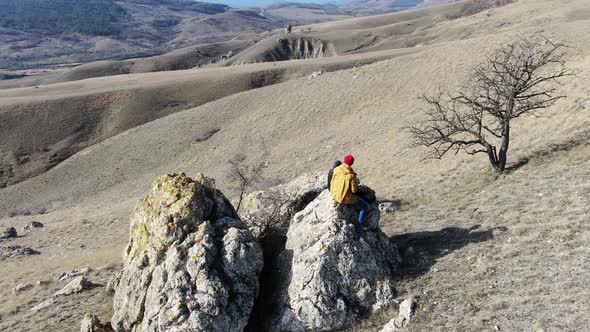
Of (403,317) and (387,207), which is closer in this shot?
(403,317)

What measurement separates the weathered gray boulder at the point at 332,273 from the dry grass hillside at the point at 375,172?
0.55 m

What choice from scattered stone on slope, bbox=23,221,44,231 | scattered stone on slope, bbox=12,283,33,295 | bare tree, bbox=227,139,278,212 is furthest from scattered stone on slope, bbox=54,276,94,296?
scattered stone on slope, bbox=23,221,44,231

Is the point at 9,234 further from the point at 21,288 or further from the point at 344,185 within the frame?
the point at 344,185

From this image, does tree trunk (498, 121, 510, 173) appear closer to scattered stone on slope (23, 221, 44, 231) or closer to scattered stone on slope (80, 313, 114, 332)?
scattered stone on slope (80, 313, 114, 332)

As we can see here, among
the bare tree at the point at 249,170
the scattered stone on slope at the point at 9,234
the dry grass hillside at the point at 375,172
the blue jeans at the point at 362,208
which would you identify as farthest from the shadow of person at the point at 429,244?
the scattered stone on slope at the point at 9,234

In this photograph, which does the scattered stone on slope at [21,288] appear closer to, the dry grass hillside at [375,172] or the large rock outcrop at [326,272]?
the dry grass hillside at [375,172]

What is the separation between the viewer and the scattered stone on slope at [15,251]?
25078 mm

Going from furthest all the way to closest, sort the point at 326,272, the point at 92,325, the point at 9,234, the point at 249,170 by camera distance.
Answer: the point at 249,170
the point at 9,234
the point at 92,325
the point at 326,272

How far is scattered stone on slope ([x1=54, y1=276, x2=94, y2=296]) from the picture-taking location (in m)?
16.1

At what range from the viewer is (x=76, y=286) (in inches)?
640

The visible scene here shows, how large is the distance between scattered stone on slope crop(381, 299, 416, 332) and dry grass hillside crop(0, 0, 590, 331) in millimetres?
182

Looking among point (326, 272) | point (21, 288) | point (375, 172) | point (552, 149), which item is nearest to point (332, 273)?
point (326, 272)

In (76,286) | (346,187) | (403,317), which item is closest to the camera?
(403,317)

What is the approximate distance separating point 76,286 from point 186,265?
24.0ft
